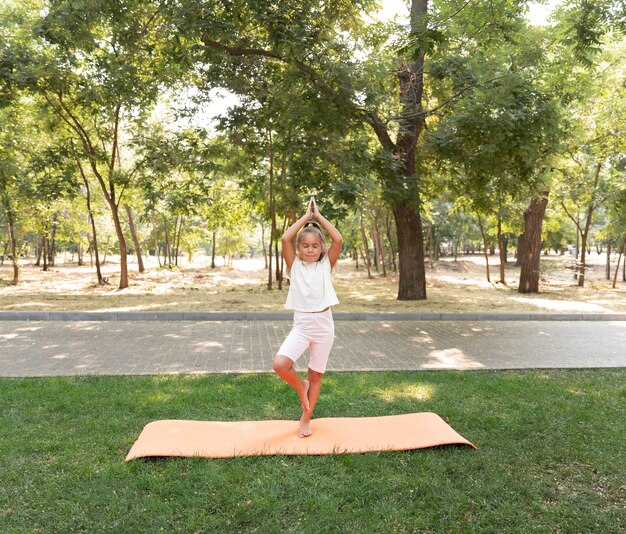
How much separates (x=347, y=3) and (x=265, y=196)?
811cm

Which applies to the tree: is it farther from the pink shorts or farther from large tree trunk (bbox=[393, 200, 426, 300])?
the pink shorts

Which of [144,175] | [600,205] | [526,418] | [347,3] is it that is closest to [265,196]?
[144,175]

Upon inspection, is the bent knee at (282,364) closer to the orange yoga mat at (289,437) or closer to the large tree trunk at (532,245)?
the orange yoga mat at (289,437)

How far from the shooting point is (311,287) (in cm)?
414

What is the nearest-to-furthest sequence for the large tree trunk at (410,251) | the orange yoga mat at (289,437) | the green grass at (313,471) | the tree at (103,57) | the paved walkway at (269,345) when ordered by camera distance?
1. the green grass at (313,471)
2. the orange yoga mat at (289,437)
3. the paved walkway at (269,345)
4. the tree at (103,57)
5. the large tree trunk at (410,251)

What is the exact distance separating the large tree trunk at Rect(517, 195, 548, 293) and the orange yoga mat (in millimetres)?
13966

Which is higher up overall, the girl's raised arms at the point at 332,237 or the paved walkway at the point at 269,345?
the girl's raised arms at the point at 332,237

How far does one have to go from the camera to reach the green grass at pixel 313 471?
9.91 feet

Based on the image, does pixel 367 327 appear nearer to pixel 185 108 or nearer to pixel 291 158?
pixel 291 158

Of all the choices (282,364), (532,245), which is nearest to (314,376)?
(282,364)

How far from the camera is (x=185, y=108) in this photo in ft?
45.6

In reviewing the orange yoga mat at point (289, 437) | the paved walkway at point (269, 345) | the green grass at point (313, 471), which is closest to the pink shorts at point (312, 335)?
the orange yoga mat at point (289, 437)

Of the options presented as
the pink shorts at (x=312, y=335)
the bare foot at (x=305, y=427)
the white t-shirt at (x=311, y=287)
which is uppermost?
the white t-shirt at (x=311, y=287)

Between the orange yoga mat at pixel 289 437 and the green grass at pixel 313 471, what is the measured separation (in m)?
0.11
